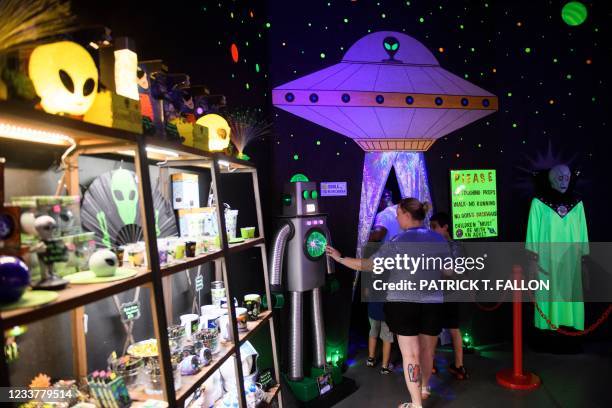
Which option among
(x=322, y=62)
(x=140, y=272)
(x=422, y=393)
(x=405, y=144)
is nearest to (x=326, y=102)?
(x=322, y=62)

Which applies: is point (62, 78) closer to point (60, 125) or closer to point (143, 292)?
point (60, 125)

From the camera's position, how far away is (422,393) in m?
3.10

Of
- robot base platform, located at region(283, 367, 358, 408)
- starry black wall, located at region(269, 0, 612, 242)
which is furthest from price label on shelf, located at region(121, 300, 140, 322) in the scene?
starry black wall, located at region(269, 0, 612, 242)

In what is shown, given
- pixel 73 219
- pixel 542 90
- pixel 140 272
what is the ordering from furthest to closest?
pixel 542 90 → pixel 140 272 → pixel 73 219

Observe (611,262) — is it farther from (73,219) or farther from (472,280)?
(73,219)

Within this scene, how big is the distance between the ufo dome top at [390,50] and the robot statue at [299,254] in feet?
5.21

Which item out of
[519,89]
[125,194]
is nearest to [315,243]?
[125,194]

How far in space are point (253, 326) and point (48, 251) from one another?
1391 mm

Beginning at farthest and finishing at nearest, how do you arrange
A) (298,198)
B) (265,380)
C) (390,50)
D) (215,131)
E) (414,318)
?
(390,50) → (298,198) → (414,318) → (265,380) → (215,131)

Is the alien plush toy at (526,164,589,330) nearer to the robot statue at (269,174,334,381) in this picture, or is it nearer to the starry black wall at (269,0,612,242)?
the starry black wall at (269,0,612,242)

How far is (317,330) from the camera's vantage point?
3.37 m

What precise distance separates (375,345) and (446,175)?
75.9 inches

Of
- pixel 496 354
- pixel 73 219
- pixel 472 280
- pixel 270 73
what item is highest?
pixel 270 73

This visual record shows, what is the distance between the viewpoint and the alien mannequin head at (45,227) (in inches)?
37.9
